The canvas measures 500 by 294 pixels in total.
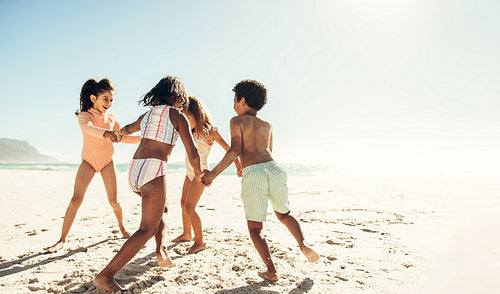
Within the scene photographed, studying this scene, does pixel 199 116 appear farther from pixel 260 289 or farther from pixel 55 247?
pixel 55 247

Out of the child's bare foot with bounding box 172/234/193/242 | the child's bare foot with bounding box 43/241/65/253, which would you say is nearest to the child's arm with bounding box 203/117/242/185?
the child's bare foot with bounding box 172/234/193/242

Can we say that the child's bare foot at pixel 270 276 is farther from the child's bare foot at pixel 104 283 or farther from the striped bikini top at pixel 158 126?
the striped bikini top at pixel 158 126

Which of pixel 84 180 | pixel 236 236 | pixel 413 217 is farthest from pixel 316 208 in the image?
pixel 84 180

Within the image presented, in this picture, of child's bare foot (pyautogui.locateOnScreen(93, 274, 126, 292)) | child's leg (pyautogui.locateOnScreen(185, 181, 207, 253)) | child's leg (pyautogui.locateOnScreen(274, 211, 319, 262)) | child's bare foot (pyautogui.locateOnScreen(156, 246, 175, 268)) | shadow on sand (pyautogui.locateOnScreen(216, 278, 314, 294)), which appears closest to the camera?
child's bare foot (pyautogui.locateOnScreen(93, 274, 126, 292))

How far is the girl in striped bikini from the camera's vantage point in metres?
2.16

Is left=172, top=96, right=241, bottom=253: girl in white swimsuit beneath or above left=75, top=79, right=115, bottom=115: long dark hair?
beneath

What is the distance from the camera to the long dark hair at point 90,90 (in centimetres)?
360

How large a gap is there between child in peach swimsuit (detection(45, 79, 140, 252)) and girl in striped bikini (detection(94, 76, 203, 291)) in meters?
0.96

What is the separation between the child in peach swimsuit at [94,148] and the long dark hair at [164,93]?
88 centimetres

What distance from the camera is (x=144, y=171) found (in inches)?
92.0

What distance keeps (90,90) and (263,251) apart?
298 centimetres

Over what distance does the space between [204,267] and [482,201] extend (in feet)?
23.5

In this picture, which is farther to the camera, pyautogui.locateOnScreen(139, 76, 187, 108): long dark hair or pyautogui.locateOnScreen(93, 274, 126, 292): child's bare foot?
pyautogui.locateOnScreen(139, 76, 187, 108): long dark hair

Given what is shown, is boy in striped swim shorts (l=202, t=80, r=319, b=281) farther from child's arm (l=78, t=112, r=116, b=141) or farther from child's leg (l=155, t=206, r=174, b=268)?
child's arm (l=78, t=112, r=116, b=141)
